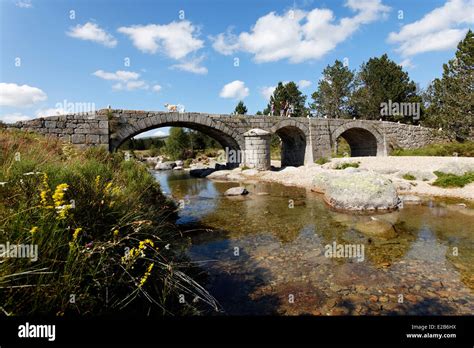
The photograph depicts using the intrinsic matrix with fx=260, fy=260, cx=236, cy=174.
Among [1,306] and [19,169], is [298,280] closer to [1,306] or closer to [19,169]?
[1,306]

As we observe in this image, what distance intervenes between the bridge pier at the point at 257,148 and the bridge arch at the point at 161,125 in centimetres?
Answer: 75

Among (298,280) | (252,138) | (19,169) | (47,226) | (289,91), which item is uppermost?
(289,91)

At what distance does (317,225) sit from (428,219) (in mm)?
3116

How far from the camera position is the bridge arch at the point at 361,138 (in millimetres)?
25078

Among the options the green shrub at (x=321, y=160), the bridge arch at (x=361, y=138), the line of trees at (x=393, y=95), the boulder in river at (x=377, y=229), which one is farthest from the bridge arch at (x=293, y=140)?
the boulder in river at (x=377, y=229)

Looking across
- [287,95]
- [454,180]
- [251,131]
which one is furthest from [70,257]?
[287,95]

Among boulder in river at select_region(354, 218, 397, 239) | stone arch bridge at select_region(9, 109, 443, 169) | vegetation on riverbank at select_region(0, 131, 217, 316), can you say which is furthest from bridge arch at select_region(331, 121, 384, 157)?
vegetation on riverbank at select_region(0, 131, 217, 316)

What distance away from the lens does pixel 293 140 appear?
1012 inches

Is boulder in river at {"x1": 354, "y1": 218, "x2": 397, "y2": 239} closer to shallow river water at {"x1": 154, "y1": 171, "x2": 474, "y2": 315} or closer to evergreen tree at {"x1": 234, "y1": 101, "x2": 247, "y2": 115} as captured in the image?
shallow river water at {"x1": 154, "y1": 171, "x2": 474, "y2": 315}

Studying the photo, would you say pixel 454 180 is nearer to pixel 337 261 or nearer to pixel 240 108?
pixel 337 261

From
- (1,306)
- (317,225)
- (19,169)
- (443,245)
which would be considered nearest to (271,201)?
(317,225)

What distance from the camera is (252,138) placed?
1981cm

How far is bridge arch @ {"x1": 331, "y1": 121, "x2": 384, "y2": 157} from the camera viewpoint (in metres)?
25.1

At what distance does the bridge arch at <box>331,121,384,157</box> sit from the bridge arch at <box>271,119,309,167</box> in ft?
9.98
